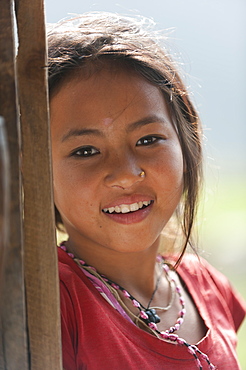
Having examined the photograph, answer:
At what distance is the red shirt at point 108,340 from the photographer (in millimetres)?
1265

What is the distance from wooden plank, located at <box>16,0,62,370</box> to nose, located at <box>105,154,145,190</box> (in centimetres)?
47

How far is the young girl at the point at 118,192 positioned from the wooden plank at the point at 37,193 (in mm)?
367

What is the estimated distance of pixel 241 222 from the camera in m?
4.95

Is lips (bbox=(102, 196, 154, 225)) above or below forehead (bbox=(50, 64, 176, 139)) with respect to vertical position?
below

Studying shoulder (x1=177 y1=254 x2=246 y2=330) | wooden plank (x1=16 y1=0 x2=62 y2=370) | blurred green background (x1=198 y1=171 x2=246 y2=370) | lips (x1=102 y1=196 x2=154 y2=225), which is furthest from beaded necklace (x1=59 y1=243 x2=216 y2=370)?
blurred green background (x1=198 y1=171 x2=246 y2=370)

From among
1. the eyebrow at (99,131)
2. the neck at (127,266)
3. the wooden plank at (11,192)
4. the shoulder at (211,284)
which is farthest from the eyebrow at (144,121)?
the wooden plank at (11,192)

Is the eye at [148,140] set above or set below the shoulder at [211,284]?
above

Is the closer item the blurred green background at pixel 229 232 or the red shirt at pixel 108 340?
the red shirt at pixel 108 340

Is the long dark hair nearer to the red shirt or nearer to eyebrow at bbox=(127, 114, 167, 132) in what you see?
eyebrow at bbox=(127, 114, 167, 132)

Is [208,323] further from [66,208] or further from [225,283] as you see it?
[66,208]

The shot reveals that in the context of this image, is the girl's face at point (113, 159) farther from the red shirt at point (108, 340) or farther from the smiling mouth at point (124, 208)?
the red shirt at point (108, 340)

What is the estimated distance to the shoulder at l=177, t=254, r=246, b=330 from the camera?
5.72 feet

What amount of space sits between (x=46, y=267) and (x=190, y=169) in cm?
82

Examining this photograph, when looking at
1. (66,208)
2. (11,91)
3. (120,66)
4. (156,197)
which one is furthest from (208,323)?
(11,91)
